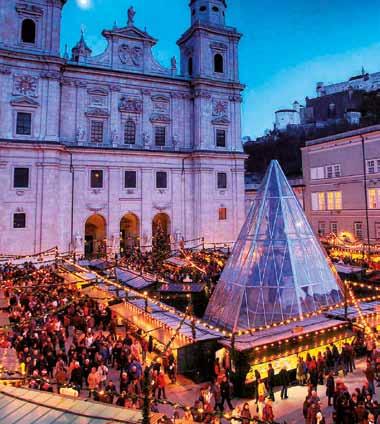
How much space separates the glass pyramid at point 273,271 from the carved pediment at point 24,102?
2495 centimetres

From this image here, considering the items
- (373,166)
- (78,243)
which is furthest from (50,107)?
(373,166)

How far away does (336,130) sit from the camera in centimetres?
7969

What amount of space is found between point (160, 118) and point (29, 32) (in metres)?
14.4

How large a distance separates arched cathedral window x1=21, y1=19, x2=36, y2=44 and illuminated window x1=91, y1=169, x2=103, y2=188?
42.6 feet

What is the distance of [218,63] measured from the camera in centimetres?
4172

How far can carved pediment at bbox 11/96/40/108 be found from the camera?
32.0 m

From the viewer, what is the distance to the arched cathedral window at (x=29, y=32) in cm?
3312

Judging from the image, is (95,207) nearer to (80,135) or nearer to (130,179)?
(130,179)

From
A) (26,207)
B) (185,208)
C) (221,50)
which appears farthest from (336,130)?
(26,207)

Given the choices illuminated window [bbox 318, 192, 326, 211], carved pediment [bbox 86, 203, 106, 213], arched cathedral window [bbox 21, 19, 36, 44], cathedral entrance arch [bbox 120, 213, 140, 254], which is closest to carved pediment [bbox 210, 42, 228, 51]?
arched cathedral window [bbox 21, 19, 36, 44]

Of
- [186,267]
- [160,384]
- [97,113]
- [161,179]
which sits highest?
[97,113]

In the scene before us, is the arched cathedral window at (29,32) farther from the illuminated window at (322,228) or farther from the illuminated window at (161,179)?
the illuminated window at (322,228)

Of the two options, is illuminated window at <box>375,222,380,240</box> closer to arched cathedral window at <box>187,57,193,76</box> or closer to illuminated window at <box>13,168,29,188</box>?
arched cathedral window at <box>187,57,193,76</box>

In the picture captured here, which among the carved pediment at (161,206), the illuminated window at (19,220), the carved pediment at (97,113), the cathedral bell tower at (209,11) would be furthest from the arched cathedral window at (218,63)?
the illuminated window at (19,220)
